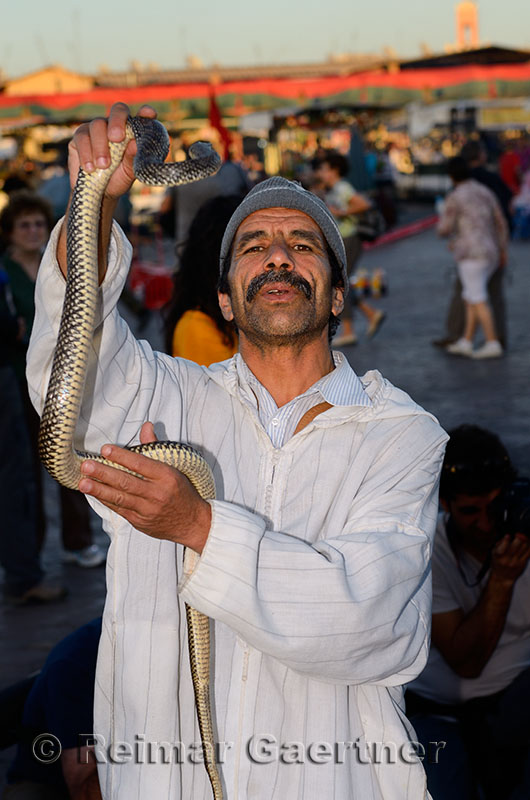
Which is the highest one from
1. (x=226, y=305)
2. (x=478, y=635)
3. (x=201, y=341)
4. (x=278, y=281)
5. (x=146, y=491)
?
(x=278, y=281)

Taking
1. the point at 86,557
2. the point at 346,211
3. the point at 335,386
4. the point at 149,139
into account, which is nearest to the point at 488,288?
the point at 346,211

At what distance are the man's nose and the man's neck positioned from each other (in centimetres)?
21

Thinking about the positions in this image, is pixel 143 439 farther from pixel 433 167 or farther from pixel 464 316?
pixel 433 167

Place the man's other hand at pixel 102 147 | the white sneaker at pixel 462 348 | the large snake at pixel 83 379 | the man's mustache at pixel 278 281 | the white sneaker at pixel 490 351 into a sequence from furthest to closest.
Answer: the white sneaker at pixel 462 348 < the white sneaker at pixel 490 351 < the man's mustache at pixel 278 281 < the man's other hand at pixel 102 147 < the large snake at pixel 83 379

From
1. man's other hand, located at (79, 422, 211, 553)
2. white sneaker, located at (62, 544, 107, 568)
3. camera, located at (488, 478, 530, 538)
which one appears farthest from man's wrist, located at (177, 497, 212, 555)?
white sneaker, located at (62, 544, 107, 568)

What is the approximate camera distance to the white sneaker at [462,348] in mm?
11477

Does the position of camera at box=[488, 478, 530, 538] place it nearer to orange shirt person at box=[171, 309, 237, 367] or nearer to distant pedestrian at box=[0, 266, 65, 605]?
orange shirt person at box=[171, 309, 237, 367]

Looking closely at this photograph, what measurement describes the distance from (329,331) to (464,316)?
9.11 meters

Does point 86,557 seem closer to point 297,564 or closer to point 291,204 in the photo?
point 291,204

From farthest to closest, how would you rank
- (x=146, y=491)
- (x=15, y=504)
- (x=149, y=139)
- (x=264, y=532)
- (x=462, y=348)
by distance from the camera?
(x=462, y=348) → (x=15, y=504) → (x=149, y=139) → (x=264, y=532) → (x=146, y=491)

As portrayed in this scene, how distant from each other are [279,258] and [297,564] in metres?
0.88

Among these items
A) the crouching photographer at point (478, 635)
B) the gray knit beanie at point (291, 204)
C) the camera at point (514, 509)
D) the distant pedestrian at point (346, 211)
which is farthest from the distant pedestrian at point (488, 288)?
the gray knit beanie at point (291, 204)

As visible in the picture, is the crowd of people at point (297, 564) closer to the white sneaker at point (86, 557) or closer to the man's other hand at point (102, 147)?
the man's other hand at point (102, 147)

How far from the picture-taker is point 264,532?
2.06m
